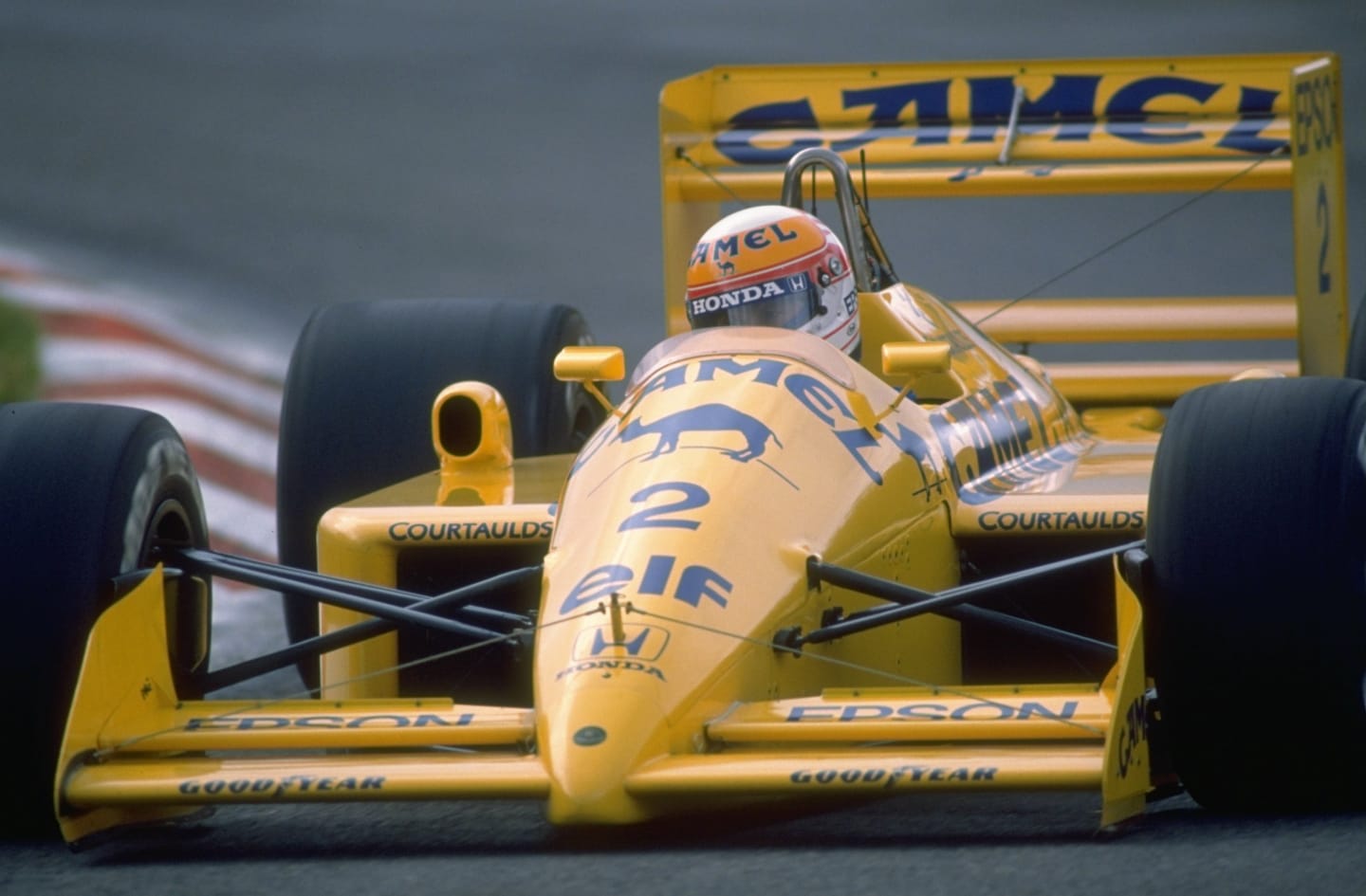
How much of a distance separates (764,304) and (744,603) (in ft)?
4.68

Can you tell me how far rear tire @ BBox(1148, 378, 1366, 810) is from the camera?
13.3 feet

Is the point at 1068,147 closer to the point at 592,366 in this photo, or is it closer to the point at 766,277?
the point at 766,277

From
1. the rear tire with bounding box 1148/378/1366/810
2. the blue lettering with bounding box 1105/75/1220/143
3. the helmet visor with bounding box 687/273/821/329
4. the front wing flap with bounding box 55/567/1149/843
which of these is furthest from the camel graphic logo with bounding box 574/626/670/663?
the blue lettering with bounding box 1105/75/1220/143

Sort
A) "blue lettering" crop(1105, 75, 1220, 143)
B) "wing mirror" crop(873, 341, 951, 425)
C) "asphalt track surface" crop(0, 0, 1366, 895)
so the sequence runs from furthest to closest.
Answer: "asphalt track surface" crop(0, 0, 1366, 895)
"blue lettering" crop(1105, 75, 1220, 143)
"wing mirror" crop(873, 341, 951, 425)

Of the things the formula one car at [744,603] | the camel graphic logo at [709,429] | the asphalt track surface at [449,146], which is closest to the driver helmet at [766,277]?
the formula one car at [744,603]

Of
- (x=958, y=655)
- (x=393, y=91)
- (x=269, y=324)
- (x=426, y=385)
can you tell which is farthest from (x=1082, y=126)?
(x=393, y=91)

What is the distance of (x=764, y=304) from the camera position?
220 inches

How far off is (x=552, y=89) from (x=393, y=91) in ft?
5.49

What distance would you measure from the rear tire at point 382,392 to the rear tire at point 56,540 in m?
1.95

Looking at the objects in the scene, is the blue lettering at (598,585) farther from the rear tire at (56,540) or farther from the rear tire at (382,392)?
the rear tire at (382,392)

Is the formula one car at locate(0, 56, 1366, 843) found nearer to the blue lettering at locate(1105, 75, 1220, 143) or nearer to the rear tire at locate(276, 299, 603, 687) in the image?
the rear tire at locate(276, 299, 603, 687)

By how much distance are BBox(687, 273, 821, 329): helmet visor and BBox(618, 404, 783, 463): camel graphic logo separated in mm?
802

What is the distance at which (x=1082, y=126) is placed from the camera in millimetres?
8539

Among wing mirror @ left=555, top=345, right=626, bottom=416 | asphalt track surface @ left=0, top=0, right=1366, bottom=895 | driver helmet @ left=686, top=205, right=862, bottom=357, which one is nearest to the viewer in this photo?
wing mirror @ left=555, top=345, right=626, bottom=416
